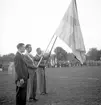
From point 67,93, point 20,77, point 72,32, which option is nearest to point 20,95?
point 20,77

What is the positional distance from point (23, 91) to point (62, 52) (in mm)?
100510

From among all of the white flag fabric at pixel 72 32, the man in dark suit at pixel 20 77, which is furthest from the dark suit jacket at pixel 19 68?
the white flag fabric at pixel 72 32

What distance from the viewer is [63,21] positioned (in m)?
6.44

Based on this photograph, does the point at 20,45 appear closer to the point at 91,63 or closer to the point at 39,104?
the point at 39,104

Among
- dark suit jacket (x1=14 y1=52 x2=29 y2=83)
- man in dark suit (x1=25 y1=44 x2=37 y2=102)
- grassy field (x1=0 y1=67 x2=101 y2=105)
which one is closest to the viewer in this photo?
dark suit jacket (x1=14 y1=52 x2=29 y2=83)

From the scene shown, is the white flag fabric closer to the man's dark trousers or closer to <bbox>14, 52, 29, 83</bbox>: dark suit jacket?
<bbox>14, 52, 29, 83</bbox>: dark suit jacket

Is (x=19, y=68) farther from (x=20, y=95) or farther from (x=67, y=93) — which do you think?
(x=67, y=93)

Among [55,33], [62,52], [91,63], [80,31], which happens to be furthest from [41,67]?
[62,52]

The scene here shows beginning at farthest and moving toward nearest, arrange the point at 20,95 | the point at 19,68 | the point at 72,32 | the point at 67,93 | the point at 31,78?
the point at 67,93
the point at 31,78
the point at 72,32
the point at 20,95
the point at 19,68

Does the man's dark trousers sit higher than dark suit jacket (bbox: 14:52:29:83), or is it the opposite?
dark suit jacket (bbox: 14:52:29:83)

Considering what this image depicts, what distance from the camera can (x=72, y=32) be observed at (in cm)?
625

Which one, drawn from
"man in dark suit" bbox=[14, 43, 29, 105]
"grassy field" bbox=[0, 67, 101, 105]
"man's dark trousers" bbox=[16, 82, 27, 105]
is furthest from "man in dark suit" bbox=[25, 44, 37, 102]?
"man's dark trousers" bbox=[16, 82, 27, 105]

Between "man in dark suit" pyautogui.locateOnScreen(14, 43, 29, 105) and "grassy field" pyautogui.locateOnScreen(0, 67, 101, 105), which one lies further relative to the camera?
"grassy field" pyautogui.locateOnScreen(0, 67, 101, 105)

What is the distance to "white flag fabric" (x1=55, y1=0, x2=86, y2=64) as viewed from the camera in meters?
6.04
